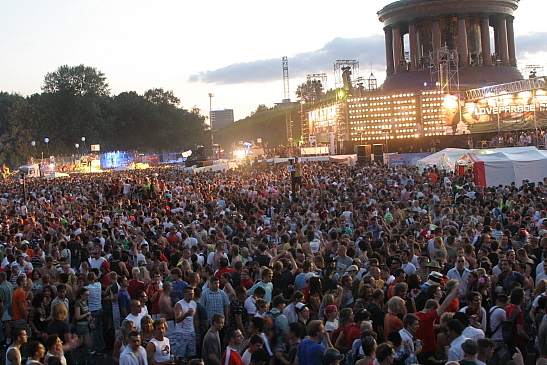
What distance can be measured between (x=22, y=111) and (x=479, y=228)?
85157mm

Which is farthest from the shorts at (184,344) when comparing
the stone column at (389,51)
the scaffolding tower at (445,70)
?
the stone column at (389,51)

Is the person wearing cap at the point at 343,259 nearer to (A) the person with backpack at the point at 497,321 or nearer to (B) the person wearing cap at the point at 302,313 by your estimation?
(B) the person wearing cap at the point at 302,313

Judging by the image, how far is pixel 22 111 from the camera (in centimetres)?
8862

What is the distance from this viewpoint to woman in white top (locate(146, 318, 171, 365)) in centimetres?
651

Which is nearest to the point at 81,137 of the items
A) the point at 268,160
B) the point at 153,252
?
the point at 268,160

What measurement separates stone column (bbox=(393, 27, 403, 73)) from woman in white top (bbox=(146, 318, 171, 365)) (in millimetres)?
61242

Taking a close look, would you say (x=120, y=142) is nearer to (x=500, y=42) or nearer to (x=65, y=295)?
(x=500, y=42)

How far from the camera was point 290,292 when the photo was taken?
849 cm

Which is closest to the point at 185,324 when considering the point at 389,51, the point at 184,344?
the point at 184,344

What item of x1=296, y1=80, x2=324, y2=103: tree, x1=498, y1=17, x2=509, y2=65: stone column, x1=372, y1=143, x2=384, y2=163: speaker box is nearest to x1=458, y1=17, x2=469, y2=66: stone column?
x1=498, y1=17, x2=509, y2=65: stone column

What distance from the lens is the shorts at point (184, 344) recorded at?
24.8ft

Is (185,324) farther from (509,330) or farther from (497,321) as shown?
(509,330)

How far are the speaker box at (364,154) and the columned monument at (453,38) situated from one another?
21513 mm

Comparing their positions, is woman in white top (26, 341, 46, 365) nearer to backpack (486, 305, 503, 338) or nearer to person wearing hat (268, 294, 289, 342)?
person wearing hat (268, 294, 289, 342)
